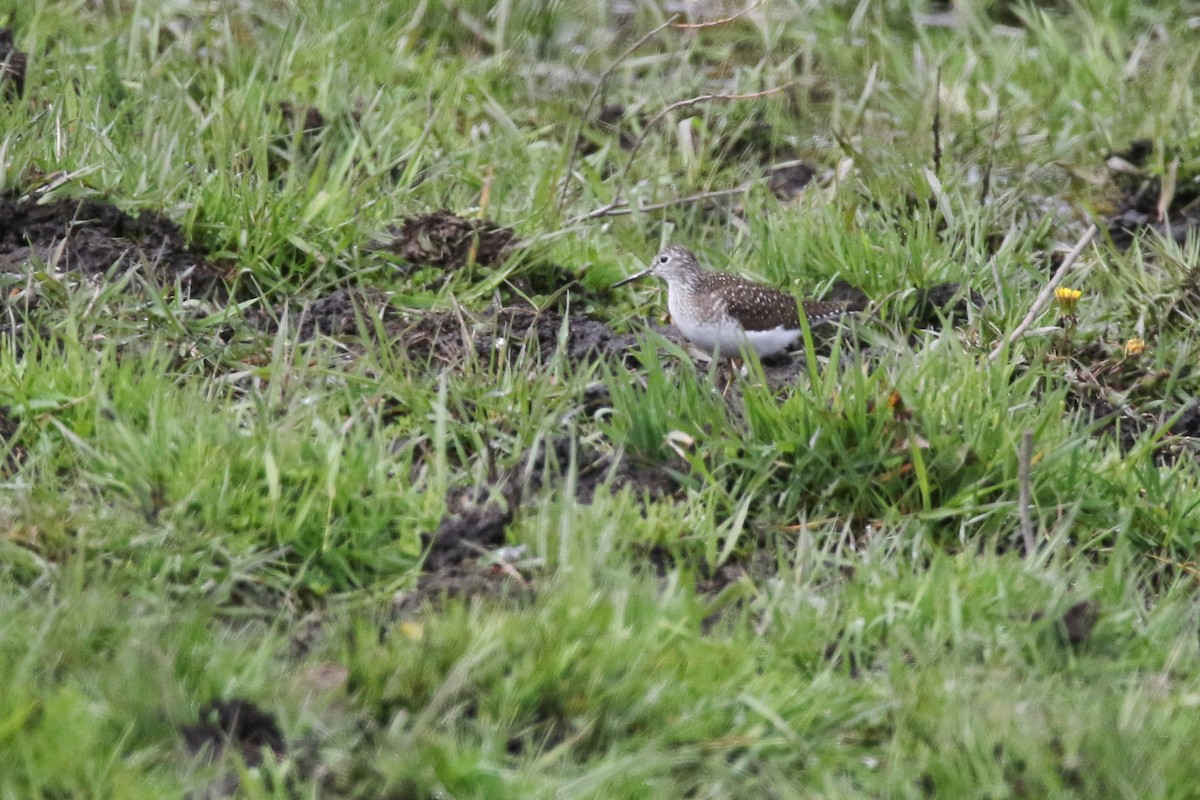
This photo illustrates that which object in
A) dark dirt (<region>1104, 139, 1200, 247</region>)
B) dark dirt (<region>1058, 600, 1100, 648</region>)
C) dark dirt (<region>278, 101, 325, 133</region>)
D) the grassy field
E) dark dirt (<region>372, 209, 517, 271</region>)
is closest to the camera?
the grassy field

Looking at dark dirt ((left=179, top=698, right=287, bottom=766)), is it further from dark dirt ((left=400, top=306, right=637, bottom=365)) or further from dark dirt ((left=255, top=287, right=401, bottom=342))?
dark dirt ((left=255, top=287, right=401, bottom=342))

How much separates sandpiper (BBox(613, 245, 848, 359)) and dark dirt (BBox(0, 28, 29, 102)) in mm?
2539

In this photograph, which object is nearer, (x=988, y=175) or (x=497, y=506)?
(x=497, y=506)

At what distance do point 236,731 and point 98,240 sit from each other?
2.45 metres

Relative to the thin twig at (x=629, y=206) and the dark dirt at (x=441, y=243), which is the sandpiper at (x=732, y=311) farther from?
the dark dirt at (x=441, y=243)

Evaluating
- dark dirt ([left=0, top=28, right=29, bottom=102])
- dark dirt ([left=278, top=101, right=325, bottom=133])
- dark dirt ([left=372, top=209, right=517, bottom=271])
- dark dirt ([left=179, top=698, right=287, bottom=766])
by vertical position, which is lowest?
dark dirt ([left=179, top=698, right=287, bottom=766])

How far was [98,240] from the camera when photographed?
495 centimetres

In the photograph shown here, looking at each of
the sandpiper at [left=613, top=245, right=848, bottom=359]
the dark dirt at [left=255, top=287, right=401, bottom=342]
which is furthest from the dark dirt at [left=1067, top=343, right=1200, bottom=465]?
the dark dirt at [left=255, top=287, right=401, bottom=342]

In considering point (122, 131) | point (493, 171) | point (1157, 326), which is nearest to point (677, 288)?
point (493, 171)

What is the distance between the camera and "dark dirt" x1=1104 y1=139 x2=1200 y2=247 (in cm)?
617

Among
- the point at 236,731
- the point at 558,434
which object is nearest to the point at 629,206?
the point at 558,434

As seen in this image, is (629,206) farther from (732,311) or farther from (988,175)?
(988,175)

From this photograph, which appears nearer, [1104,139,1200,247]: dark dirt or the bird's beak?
the bird's beak

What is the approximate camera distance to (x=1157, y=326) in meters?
5.32
